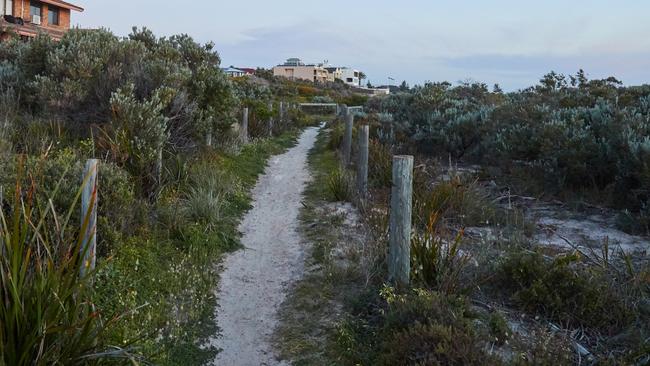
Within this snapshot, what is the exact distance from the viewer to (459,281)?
5.38 meters

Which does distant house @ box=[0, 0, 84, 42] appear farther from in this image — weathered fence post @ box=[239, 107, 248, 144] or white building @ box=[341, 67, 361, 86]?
white building @ box=[341, 67, 361, 86]

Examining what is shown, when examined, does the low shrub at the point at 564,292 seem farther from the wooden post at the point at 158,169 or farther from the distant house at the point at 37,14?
the distant house at the point at 37,14

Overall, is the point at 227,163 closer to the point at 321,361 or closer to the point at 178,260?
the point at 178,260

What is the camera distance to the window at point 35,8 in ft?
133

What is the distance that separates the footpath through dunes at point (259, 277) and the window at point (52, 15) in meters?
38.7

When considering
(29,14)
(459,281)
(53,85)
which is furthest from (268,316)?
(29,14)

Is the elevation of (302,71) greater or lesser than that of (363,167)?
greater

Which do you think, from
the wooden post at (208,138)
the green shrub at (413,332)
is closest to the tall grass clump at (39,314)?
the green shrub at (413,332)

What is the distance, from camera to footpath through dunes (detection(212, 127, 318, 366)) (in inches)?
195

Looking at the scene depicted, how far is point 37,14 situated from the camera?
136 ft

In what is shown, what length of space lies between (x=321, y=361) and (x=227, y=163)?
26.7 feet

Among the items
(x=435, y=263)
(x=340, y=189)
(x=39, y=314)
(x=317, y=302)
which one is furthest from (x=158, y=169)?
(x=39, y=314)

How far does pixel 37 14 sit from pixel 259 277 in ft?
138

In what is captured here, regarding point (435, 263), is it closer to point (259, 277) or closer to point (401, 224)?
point (401, 224)
